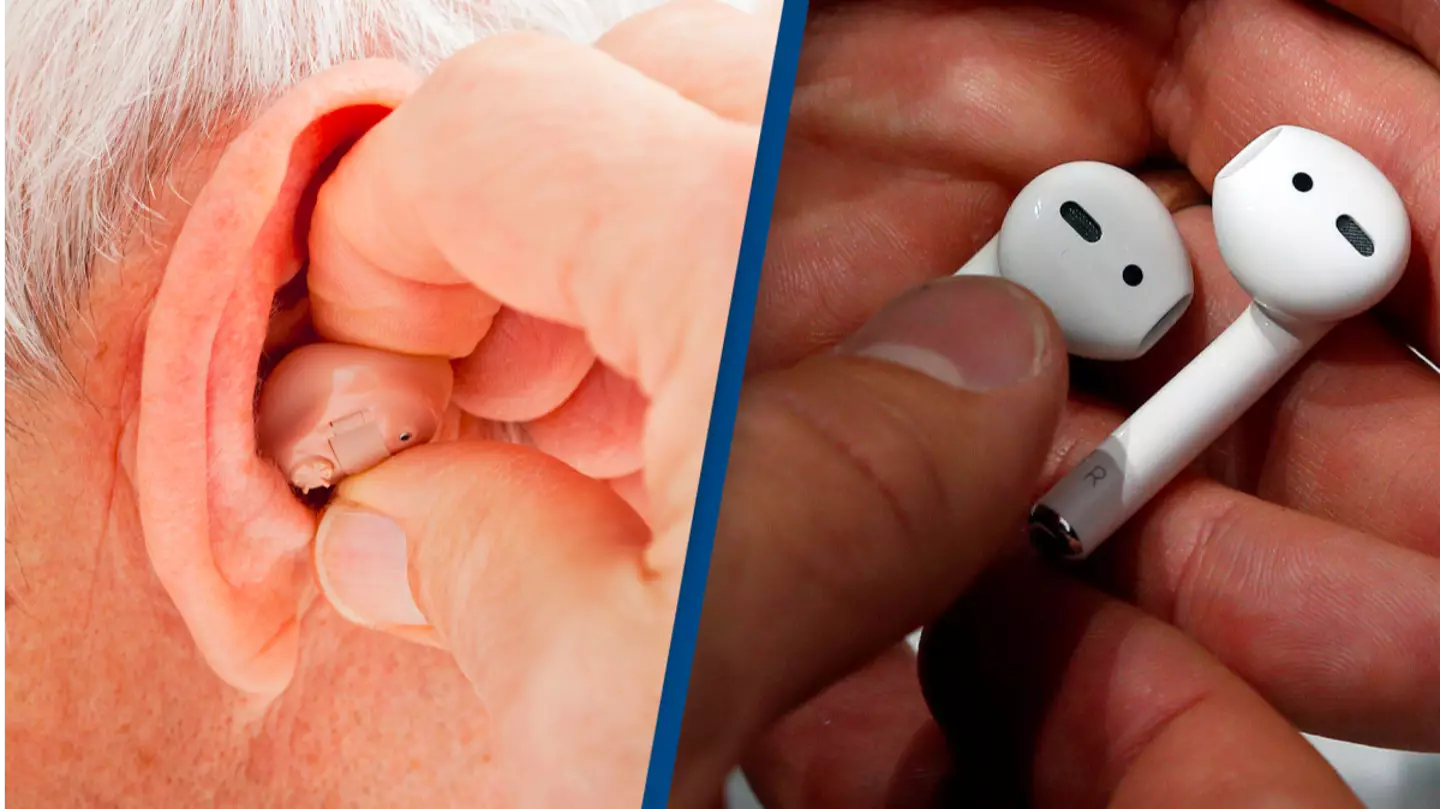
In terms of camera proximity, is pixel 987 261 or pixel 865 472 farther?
pixel 987 261

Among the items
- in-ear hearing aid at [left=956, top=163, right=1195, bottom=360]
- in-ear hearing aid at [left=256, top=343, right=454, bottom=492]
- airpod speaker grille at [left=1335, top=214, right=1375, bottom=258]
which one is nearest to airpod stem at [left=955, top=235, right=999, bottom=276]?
in-ear hearing aid at [left=956, top=163, right=1195, bottom=360]

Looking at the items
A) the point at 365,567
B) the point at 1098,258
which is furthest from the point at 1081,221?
the point at 365,567

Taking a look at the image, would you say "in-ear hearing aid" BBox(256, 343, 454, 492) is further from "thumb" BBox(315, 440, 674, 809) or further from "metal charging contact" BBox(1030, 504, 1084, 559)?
"metal charging contact" BBox(1030, 504, 1084, 559)

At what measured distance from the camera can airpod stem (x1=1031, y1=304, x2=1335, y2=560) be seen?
34 cm

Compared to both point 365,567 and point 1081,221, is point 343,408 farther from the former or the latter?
point 1081,221

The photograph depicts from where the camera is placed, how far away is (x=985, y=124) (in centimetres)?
41

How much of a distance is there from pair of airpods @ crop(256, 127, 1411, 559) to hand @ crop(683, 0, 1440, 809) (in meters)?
0.03

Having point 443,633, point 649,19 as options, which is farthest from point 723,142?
point 443,633

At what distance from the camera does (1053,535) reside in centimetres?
34

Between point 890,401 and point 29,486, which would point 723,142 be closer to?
point 890,401

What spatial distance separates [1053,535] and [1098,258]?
0.10 meters

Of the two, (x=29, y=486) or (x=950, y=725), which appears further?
(x=950, y=725)

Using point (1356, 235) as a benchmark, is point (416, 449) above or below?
below

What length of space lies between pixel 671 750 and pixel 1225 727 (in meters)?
0.15
